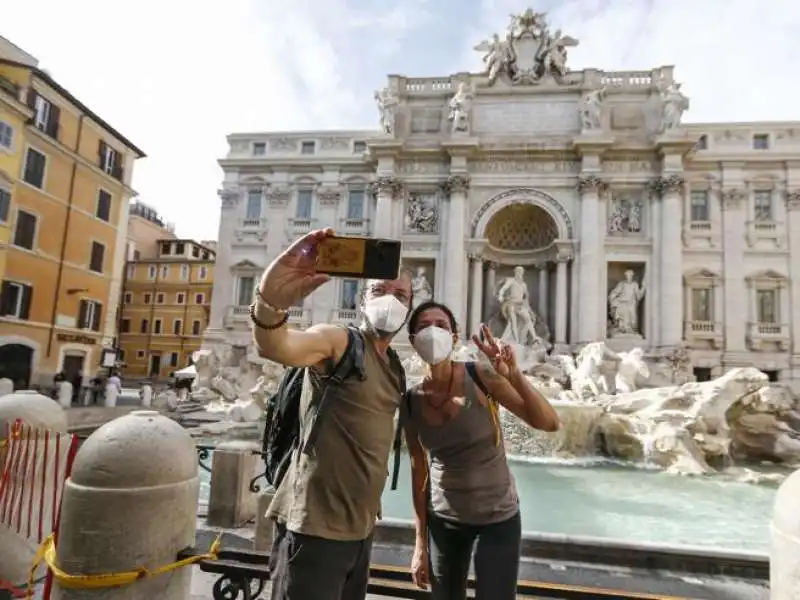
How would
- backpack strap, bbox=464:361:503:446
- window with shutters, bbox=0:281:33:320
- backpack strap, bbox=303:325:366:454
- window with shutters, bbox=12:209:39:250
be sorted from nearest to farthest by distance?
backpack strap, bbox=303:325:366:454
backpack strap, bbox=464:361:503:446
window with shutters, bbox=0:281:33:320
window with shutters, bbox=12:209:39:250

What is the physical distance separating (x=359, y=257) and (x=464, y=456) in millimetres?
1049

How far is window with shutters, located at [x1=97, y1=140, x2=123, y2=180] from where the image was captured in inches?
809

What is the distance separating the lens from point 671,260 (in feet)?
60.9

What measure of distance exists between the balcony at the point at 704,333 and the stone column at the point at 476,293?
789cm

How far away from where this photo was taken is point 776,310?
749 inches

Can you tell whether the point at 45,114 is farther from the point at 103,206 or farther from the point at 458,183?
the point at 458,183

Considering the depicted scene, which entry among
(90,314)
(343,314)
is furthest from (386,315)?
(90,314)

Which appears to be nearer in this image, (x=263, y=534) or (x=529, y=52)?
(x=263, y=534)

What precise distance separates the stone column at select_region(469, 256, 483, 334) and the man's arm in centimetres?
1852

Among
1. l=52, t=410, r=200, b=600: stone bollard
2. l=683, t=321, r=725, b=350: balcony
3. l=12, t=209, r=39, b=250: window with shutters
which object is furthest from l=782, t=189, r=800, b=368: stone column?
l=12, t=209, r=39, b=250: window with shutters

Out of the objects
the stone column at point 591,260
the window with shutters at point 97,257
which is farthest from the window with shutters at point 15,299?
the stone column at point 591,260

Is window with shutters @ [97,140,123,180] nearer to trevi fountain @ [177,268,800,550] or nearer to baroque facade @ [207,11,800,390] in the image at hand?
baroque facade @ [207,11,800,390]

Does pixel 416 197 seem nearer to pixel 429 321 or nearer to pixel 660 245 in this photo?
pixel 660 245

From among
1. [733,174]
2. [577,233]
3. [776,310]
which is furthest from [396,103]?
[776,310]
